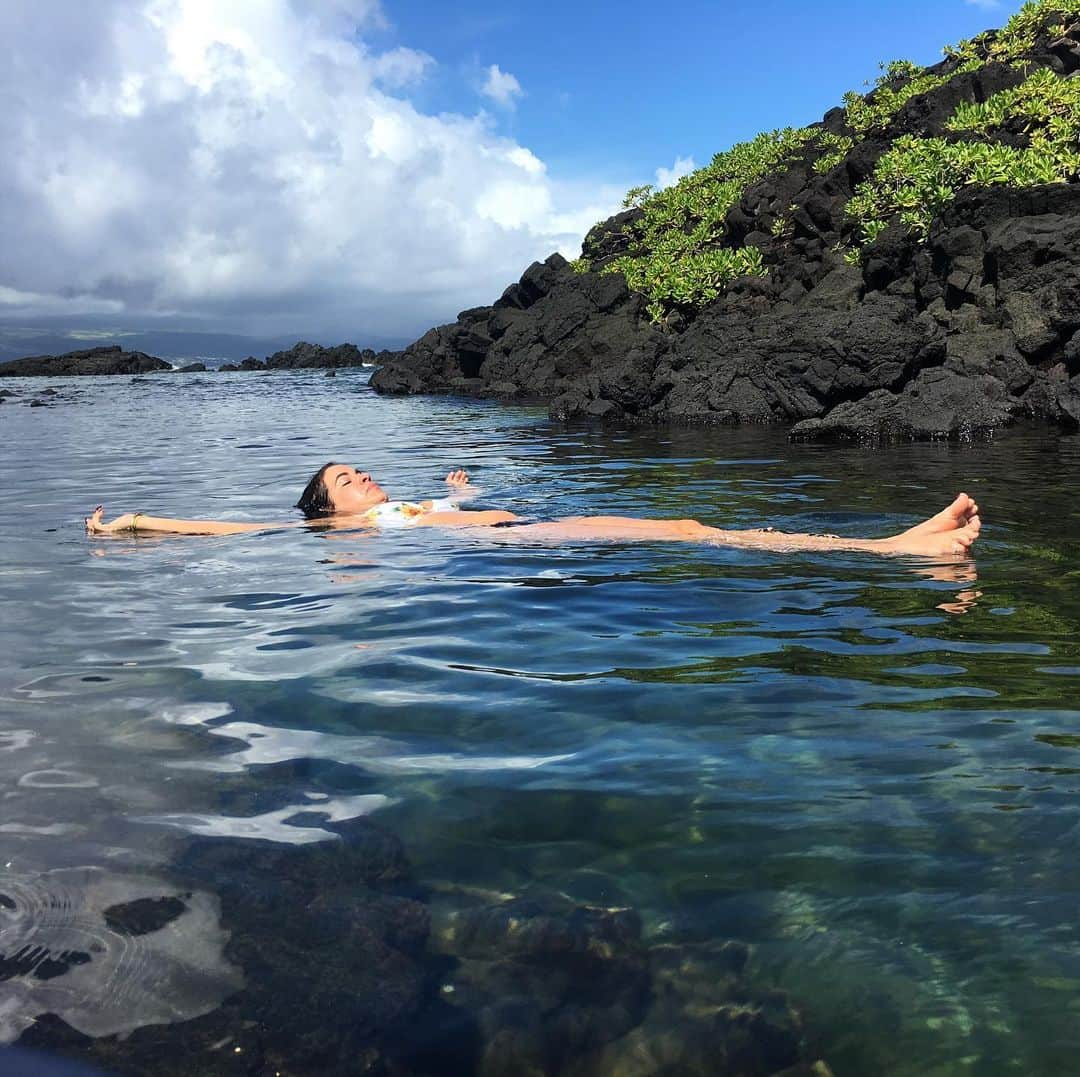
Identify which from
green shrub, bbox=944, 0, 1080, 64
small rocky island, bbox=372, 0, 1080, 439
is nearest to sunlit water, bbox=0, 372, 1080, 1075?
small rocky island, bbox=372, 0, 1080, 439

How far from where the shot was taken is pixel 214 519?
10.7 m

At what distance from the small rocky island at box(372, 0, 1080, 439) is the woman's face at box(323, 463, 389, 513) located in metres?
10.8

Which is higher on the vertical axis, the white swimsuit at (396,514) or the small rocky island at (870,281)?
the small rocky island at (870,281)

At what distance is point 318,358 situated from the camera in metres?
89.8

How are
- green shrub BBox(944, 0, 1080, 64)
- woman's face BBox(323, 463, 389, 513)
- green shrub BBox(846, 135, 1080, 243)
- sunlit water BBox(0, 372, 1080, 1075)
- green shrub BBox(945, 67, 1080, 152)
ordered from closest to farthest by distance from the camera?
sunlit water BBox(0, 372, 1080, 1075) → woman's face BBox(323, 463, 389, 513) → green shrub BBox(846, 135, 1080, 243) → green shrub BBox(945, 67, 1080, 152) → green shrub BBox(944, 0, 1080, 64)

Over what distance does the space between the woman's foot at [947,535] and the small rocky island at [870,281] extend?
1108 centimetres

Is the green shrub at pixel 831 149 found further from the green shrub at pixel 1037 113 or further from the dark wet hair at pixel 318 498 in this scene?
the dark wet hair at pixel 318 498

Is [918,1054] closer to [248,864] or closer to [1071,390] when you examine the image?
[248,864]

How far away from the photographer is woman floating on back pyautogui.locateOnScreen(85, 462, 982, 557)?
667 cm

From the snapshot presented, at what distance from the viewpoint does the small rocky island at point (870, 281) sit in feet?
63.2

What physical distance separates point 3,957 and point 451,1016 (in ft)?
4.00

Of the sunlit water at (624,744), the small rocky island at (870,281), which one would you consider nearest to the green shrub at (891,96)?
the small rocky island at (870,281)

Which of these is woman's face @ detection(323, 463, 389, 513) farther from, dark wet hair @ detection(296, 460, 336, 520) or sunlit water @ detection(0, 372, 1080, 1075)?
sunlit water @ detection(0, 372, 1080, 1075)

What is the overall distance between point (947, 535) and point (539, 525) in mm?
3361
